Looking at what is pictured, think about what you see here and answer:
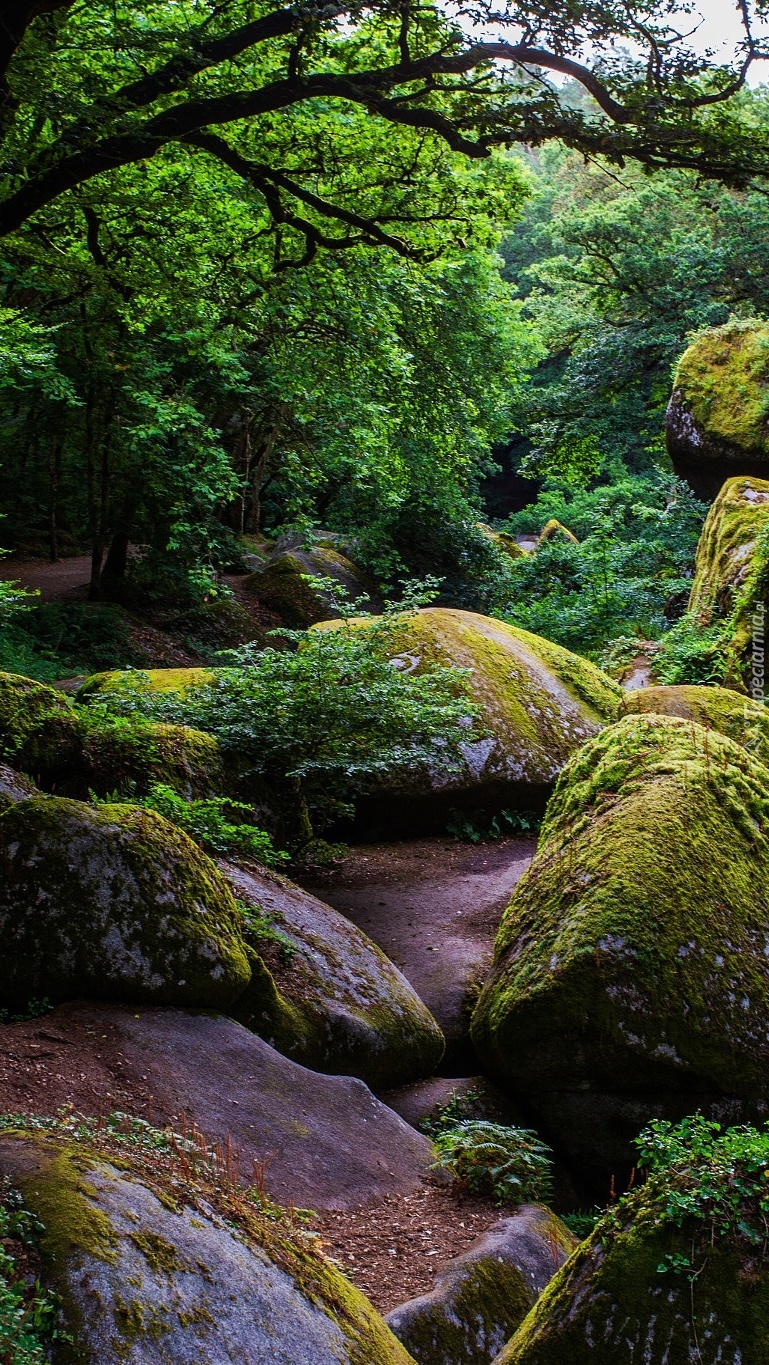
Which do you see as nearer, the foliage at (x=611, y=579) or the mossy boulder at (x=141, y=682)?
the mossy boulder at (x=141, y=682)

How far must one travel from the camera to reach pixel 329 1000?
18.6ft

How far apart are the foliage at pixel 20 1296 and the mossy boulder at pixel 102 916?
7.20ft

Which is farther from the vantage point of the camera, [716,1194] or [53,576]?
[53,576]

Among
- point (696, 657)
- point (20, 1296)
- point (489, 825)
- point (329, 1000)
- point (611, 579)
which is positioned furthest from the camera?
point (611, 579)

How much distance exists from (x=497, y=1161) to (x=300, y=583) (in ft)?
47.8

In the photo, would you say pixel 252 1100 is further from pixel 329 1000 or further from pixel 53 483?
pixel 53 483

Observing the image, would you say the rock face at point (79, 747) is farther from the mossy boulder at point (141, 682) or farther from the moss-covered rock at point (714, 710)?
the moss-covered rock at point (714, 710)

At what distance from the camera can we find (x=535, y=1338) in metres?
2.87

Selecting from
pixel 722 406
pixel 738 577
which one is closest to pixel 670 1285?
pixel 738 577

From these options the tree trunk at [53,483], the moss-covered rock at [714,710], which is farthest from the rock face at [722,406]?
the tree trunk at [53,483]

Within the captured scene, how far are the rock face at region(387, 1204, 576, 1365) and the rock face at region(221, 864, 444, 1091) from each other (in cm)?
141

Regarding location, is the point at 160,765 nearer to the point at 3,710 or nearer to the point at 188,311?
the point at 3,710

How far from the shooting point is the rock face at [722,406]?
Result: 50.9ft

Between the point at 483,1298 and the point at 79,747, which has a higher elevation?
the point at 79,747
